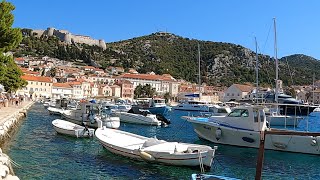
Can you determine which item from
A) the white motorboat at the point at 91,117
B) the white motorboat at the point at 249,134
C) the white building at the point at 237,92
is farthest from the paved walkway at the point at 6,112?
the white building at the point at 237,92

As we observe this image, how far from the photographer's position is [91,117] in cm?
3409

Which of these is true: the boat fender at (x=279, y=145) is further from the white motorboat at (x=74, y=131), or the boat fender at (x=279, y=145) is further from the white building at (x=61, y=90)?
the white building at (x=61, y=90)

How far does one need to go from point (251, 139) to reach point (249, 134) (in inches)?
14.7

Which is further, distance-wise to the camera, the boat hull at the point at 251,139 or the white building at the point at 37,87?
the white building at the point at 37,87

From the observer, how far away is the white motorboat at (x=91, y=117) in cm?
3353

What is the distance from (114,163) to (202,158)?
A: 15.4 ft

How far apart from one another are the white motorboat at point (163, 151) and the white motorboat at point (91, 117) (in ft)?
37.9

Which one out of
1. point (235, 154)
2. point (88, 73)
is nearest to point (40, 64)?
point (88, 73)

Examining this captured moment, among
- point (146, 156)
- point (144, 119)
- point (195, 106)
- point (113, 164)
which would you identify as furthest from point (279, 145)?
point (195, 106)

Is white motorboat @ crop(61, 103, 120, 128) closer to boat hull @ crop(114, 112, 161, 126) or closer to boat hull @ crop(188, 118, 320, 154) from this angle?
boat hull @ crop(114, 112, 161, 126)

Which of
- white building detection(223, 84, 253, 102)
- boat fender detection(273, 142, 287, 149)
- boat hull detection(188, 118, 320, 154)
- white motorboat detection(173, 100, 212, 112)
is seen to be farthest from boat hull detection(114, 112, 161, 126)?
white building detection(223, 84, 253, 102)

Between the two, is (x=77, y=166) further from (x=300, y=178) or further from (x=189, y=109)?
(x=189, y=109)

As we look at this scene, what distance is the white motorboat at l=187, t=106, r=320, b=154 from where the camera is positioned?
23422 mm

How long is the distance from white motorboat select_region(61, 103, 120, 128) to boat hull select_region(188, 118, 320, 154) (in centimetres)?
883
